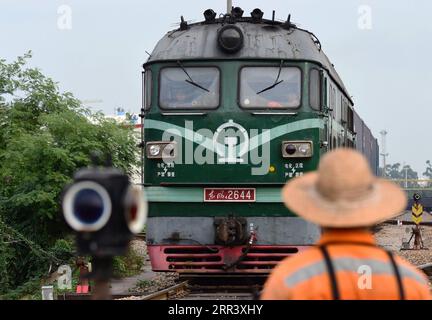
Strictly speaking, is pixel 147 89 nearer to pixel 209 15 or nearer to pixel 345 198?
pixel 209 15

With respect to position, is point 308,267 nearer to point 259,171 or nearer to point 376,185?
point 376,185

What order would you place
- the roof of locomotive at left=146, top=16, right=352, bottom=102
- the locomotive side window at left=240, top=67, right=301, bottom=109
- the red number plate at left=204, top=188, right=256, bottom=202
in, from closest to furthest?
the red number plate at left=204, top=188, right=256, bottom=202, the locomotive side window at left=240, top=67, right=301, bottom=109, the roof of locomotive at left=146, top=16, right=352, bottom=102

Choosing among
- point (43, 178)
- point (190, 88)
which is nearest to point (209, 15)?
point (190, 88)

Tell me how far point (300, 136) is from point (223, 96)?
1144 mm

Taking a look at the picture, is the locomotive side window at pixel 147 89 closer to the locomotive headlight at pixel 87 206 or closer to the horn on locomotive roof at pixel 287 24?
the horn on locomotive roof at pixel 287 24

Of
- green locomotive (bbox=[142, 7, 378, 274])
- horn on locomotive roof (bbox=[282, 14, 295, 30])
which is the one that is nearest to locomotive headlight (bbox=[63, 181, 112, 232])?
green locomotive (bbox=[142, 7, 378, 274])

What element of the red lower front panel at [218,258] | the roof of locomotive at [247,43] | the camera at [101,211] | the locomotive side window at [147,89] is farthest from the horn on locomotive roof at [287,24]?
the camera at [101,211]

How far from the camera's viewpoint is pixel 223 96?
11.7 metres

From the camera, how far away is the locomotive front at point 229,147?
11484 millimetres

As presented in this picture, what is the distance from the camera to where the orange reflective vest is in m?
3.27

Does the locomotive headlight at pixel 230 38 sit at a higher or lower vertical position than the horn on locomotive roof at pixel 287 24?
lower

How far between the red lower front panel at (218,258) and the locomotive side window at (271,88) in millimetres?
1883

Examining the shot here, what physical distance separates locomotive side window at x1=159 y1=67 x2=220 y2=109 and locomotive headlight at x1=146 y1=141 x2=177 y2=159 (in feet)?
1.69

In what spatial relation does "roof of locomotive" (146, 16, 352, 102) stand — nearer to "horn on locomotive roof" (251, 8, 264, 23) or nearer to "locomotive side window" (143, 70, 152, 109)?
"horn on locomotive roof" (251, 8, 264, 23)
